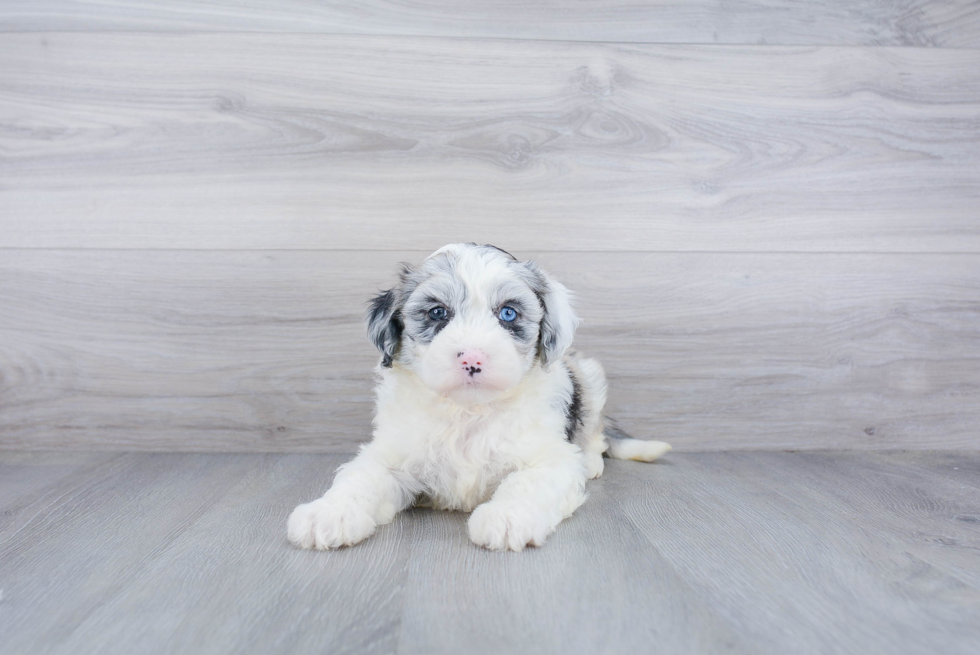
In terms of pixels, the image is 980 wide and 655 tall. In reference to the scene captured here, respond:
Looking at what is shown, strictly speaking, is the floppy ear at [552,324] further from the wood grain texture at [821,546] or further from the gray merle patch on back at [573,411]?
the wood grain texture at [821,546]

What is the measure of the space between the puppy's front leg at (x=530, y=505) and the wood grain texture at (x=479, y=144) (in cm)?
93

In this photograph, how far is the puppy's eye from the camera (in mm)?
1604

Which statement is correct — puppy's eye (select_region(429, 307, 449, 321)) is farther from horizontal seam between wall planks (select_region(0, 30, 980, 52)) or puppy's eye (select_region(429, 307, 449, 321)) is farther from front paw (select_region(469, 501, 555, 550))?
horizontal seam between wall planks (select_region(0, 30, 980, 52))

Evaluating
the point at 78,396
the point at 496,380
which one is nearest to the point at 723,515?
the point at 496,380

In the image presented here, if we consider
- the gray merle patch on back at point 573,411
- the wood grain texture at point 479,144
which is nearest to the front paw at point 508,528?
the gray merle patch on back at point 573,411

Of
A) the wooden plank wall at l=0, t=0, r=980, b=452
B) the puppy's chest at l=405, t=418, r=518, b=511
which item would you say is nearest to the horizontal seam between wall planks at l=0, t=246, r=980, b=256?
the wooden plank wall at l=0, t=0, r=980, b=452

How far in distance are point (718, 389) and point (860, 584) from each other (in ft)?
3.93

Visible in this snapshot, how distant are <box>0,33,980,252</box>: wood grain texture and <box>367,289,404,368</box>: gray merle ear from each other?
600 millimetres

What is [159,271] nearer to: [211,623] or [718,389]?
[211,623]

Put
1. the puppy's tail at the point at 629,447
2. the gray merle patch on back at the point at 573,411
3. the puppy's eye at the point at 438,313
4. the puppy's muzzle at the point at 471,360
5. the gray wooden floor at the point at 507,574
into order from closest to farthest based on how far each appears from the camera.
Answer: the gray wooden floor at the point at 507,574, the puppy's muzzle at the point at 471,360, the puppy's eye at the point at 438,313, the gray merle patch on back at the point at 573,411, the puppy's tail at the point at 629,447

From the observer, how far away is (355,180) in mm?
2248

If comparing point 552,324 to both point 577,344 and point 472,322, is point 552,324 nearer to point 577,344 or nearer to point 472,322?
point 472,322

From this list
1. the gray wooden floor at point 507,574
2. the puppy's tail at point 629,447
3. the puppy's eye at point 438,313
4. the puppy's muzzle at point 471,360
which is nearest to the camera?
the gray wooden floor at point 507,574

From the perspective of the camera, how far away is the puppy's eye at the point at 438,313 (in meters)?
1.60
